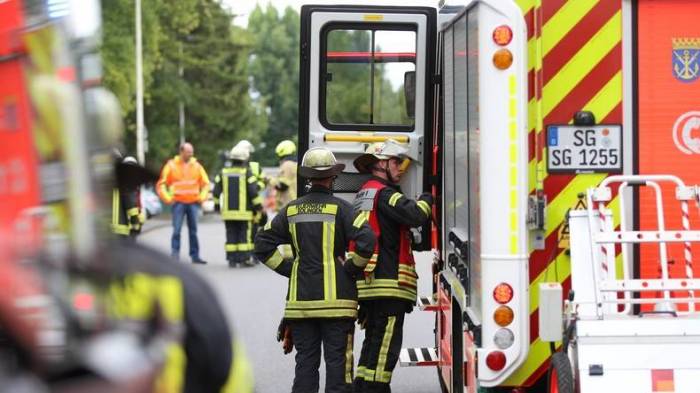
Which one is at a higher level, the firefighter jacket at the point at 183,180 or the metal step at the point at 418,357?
the firefighter jacket at the point at 183,180

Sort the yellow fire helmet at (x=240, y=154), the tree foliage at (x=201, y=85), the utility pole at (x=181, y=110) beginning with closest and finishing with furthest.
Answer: the yellow fire helmet at (x=240, y=154) → the tree foliage at (x=201, y=85) → the utility pole at (x=181, y=110)

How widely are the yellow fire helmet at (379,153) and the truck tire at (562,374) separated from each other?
2.97 metres

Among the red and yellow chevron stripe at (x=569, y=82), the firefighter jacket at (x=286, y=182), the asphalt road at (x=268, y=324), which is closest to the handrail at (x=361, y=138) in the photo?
the asphalt road at (x=268, y=324)

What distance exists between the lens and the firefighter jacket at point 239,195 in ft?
57.7

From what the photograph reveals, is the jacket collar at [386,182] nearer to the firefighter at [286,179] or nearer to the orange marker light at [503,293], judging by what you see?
the orange marker light at [503,293]

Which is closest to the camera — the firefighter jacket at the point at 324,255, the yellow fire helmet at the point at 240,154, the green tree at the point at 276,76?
the firefighter jacket at the point at 324,255

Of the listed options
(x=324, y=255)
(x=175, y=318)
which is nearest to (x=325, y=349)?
(x=324, y=255)

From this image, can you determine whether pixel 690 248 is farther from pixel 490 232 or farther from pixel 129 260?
pixel 129 260

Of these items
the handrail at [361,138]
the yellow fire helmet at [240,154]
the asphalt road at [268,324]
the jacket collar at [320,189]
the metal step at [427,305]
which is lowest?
the asphalt road at [268,324]

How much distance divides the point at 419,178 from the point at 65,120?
6.38m

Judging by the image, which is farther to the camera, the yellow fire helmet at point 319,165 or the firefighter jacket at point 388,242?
the firefighter jacket at point 388,242

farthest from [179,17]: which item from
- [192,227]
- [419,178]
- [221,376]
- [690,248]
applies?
[221,376]

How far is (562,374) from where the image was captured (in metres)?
4.83

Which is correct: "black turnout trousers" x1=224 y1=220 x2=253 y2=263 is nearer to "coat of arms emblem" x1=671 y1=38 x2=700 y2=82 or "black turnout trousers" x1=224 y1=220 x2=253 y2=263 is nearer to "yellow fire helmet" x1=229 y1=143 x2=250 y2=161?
"yellow fire helmet" x1=229 y1=143 x2=250 y2=161
